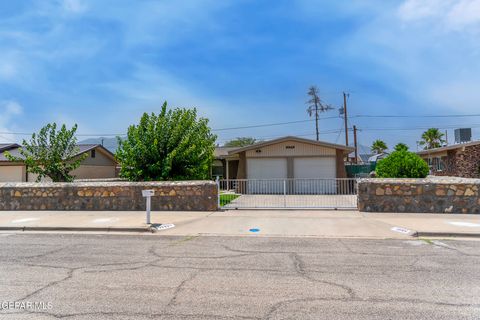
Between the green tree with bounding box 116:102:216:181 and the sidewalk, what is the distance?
4125 mm

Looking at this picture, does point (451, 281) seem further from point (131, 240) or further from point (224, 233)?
point (131, 240)

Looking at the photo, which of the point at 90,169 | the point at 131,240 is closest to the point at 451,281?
the point at 131,240

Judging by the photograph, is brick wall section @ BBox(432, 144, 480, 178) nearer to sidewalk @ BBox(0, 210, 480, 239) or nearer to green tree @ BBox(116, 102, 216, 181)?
sidewalk @ BBox(0, 210, 480, 239)

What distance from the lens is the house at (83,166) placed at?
88.3ft

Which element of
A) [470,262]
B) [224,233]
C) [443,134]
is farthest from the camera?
[443,134]

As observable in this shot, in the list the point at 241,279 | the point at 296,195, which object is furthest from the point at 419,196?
the point at 241,279

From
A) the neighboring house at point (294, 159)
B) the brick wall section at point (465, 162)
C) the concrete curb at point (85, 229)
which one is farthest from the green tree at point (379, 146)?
the concrete curb at point (85, 229)

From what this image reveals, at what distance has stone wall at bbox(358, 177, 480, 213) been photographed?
40.1 feet

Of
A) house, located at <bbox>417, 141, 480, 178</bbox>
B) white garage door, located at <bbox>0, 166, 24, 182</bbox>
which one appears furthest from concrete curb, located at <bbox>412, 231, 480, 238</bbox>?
white garage door, located at <bbox>0, 166, 24, 182</bbox>

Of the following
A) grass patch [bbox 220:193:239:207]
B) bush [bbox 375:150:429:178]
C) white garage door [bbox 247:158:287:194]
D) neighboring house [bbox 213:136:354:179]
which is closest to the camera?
grass patch [bbox 220:193:239:207]

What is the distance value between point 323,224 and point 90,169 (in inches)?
989

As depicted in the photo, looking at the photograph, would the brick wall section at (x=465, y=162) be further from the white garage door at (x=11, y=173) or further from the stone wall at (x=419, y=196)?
the white garage door at (x=11, y=173)

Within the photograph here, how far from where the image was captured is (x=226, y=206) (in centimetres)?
1405

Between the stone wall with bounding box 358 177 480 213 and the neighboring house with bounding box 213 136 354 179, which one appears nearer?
the stone wall with bounding box 358 177 480 213
